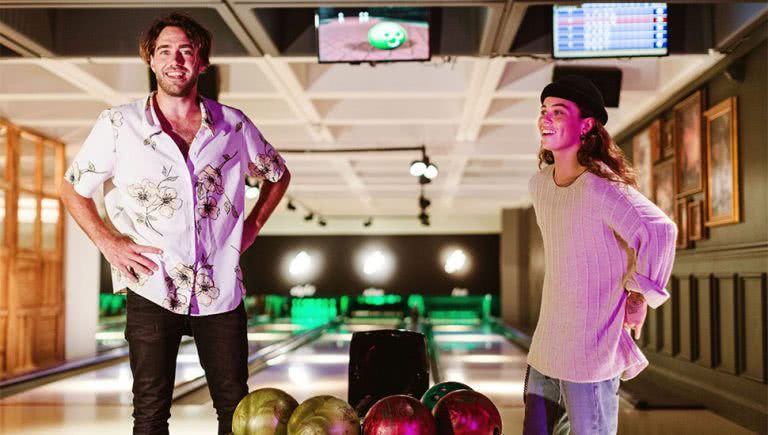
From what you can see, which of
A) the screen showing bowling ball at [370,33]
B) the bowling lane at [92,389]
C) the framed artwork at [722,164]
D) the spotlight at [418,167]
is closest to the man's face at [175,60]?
the screen showing bowling ball at [370,33]

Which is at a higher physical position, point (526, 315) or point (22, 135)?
point (22, 135)

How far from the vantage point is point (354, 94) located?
26.0ft

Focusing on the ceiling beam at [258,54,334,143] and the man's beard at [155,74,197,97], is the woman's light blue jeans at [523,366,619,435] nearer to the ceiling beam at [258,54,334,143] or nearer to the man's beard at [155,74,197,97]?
the man's beard at [155,74,197,97]

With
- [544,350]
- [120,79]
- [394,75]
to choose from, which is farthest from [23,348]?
[544,350]

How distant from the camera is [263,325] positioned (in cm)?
2136

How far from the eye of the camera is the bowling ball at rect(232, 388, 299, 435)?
241cm

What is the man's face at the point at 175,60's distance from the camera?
2332 millimetres

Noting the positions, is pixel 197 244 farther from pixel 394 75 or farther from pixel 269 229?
pixel 269 229

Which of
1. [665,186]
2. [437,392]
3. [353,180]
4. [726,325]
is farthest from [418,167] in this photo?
[437,392]

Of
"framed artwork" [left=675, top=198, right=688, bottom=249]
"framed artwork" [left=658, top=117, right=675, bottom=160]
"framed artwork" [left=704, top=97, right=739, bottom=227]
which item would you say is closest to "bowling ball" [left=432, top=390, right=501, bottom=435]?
"framed artwork" [left=704, top=97, right=739, bottom=227]

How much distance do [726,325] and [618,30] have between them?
265 cm

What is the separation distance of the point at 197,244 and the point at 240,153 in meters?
0.32

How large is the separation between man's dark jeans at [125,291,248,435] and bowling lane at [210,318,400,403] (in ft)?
15.1

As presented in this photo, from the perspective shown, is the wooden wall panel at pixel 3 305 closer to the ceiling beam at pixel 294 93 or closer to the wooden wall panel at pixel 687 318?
the ceiling beam at pixel 294 93
